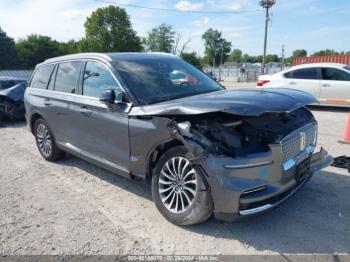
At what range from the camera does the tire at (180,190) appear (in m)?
3.20

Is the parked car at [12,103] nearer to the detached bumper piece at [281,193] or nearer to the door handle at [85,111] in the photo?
the door handle at [85,111]

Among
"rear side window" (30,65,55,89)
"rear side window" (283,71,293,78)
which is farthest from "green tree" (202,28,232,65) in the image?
"rear side window" (30,65,55,89)

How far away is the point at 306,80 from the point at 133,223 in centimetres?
926

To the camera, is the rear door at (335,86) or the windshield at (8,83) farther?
the windshield at (8,83)

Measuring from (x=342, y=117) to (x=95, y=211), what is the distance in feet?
26.8

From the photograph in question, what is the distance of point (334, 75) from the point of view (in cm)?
1064

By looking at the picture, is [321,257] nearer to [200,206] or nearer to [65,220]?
[200,206]

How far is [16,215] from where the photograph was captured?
12.9 feet

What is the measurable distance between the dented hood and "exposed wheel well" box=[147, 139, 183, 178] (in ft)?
1.07

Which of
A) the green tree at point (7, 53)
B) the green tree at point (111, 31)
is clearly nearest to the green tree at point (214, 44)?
the green tree at point (111, 31)

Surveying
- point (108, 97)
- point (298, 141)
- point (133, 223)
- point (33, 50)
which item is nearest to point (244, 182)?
point (298, 141)

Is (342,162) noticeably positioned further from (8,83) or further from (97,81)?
(8,83)

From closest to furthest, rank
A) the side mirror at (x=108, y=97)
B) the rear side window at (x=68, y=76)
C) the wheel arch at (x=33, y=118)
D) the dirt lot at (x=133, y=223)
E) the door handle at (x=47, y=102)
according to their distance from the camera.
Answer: the dirt lot at (x=133, y=223), the side mirror at (x=108, y=97), the rear side window at (x=68, y=76), the door handle at (x=47, y=102), the wheel arch at (x=33, y=118)

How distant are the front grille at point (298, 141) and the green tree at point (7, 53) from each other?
5291 cm
